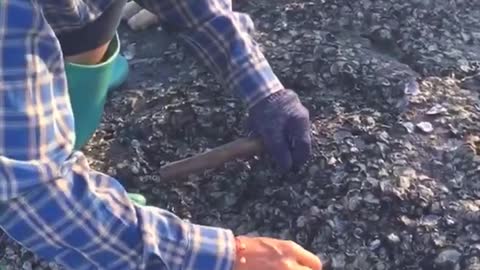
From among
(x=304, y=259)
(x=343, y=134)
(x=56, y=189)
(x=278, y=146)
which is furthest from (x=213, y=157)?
(x=56, y=189)

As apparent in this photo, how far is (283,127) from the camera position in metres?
1.76

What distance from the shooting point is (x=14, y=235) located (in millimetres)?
1365

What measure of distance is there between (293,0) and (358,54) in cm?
26

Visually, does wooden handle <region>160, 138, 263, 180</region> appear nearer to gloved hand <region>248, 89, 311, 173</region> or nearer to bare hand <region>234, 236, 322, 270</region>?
gloved hand <region>248, 89, 311, 173</region>

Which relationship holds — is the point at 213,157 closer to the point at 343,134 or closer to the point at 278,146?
the point at 278,146

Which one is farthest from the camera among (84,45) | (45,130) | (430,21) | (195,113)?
(430,21)

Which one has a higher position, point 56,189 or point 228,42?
point 56,189

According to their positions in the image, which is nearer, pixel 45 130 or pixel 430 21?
pixel 45 130

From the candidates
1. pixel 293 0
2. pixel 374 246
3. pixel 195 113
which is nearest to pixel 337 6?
pixel 293 0

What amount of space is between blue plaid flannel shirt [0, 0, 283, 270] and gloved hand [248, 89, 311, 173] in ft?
1.17

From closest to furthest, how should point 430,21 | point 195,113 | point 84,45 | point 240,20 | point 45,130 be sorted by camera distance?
1. point 45,130
2. point 84,45
3. point 240,20
4. point 195,113
5. point 430,21

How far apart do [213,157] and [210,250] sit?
41 cm

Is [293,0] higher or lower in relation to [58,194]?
lower

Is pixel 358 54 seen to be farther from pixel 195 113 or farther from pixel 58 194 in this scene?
pixel 58 194
